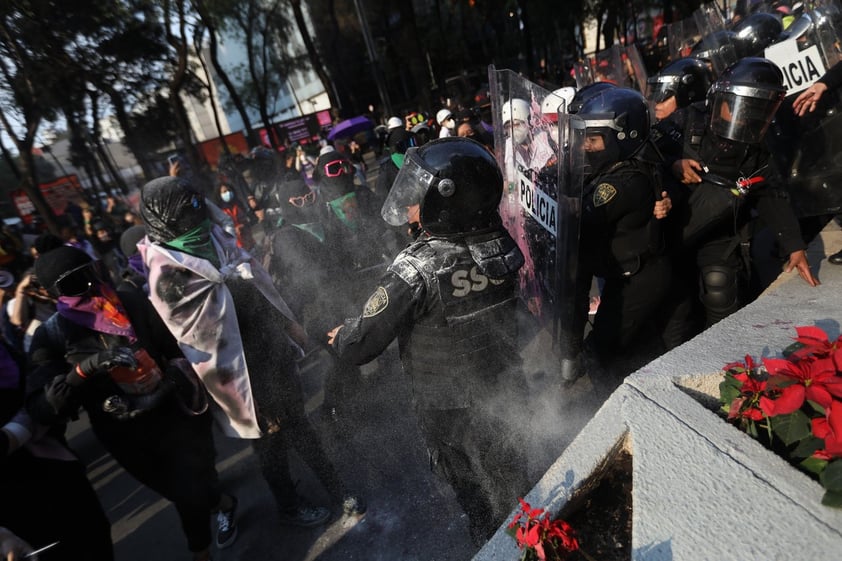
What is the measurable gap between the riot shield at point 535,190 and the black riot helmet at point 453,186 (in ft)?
1.38

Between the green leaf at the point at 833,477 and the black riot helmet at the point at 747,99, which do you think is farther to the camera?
the black riot helmet at the point at 747,99

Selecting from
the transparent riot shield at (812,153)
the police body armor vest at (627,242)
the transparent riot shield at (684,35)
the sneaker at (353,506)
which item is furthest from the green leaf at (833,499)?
the transparent riot shield at (684,35)

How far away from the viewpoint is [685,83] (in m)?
3.65

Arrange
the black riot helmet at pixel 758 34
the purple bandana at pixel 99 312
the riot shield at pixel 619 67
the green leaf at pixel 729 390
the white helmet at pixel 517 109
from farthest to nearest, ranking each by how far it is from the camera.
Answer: the riot shield at pixel 619 67 → the black riot helmet at pixel 758 34 → the white helmet at pixel 517 109 → the purple bandana at pixel 99 312 → the green leaf at pixel 729 390

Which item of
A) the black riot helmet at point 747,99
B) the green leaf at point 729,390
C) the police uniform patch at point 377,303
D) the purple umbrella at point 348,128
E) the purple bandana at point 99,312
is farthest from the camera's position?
the purple umbrella at point 348,128

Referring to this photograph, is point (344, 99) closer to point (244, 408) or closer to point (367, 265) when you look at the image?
point (367, 265)

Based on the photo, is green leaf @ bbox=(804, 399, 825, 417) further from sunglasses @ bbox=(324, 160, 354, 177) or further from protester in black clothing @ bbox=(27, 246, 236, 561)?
sunglasses @ bbox=(324, 160, 354, 177)

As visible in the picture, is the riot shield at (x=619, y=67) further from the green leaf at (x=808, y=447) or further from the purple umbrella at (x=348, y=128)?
the purple umbrella at (x=348, y=128)

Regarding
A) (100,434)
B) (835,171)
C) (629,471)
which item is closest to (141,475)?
(100,434)

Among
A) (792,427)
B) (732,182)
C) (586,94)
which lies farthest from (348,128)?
(792,427)

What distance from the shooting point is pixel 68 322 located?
2.14 meters

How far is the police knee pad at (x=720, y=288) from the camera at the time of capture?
287 centimetres

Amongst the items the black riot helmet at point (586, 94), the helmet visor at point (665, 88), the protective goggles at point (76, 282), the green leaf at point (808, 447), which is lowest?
the green leaf at point (808, 447)

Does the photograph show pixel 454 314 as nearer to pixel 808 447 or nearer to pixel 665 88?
pixel 808 447
